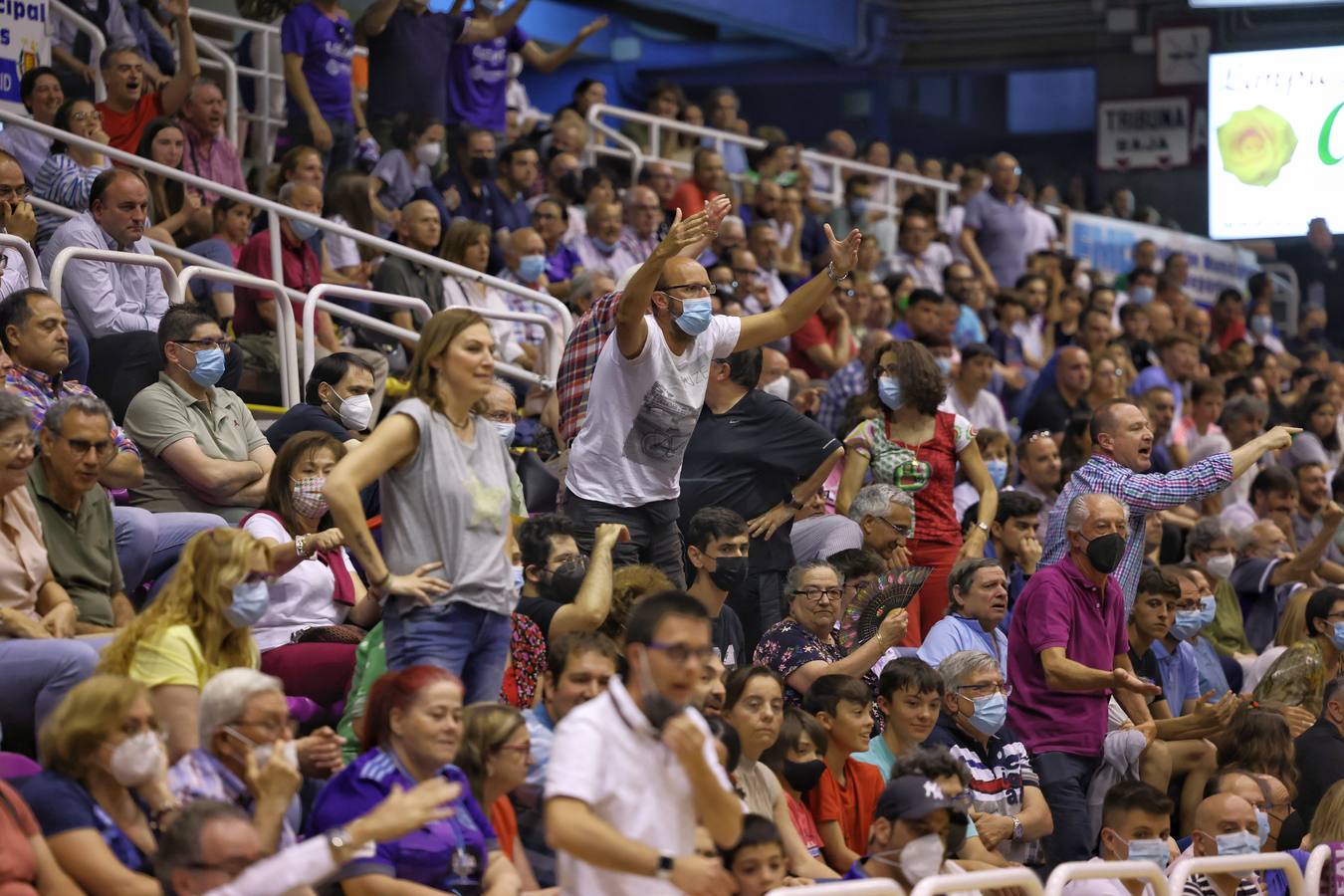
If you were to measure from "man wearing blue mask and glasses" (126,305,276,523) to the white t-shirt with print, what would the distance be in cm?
124

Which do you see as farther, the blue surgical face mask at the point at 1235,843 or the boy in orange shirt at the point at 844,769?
the blue surgical face mask at the point at 1235,843

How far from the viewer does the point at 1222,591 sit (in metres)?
10.1

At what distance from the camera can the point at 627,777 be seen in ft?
14.1

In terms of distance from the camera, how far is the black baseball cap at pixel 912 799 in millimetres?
5410

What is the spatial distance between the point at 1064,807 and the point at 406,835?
130 inches

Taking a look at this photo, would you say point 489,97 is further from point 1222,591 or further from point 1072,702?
point 1072,702

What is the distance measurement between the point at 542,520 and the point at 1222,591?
4.93m

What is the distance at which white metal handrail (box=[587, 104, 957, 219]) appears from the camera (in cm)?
1456

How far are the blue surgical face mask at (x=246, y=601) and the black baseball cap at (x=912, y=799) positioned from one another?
180 cm

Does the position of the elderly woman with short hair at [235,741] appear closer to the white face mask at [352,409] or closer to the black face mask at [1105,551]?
the white face mask at [352,409]

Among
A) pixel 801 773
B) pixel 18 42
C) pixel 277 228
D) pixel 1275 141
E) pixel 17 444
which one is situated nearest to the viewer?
pixel 17 444

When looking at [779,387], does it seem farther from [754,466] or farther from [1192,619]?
[1192,619]

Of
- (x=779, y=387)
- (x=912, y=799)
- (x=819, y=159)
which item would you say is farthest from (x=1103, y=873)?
(x=819, y=159)

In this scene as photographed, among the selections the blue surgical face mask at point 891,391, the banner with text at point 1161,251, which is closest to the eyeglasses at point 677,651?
the blue surgical face mask at point 891,391
